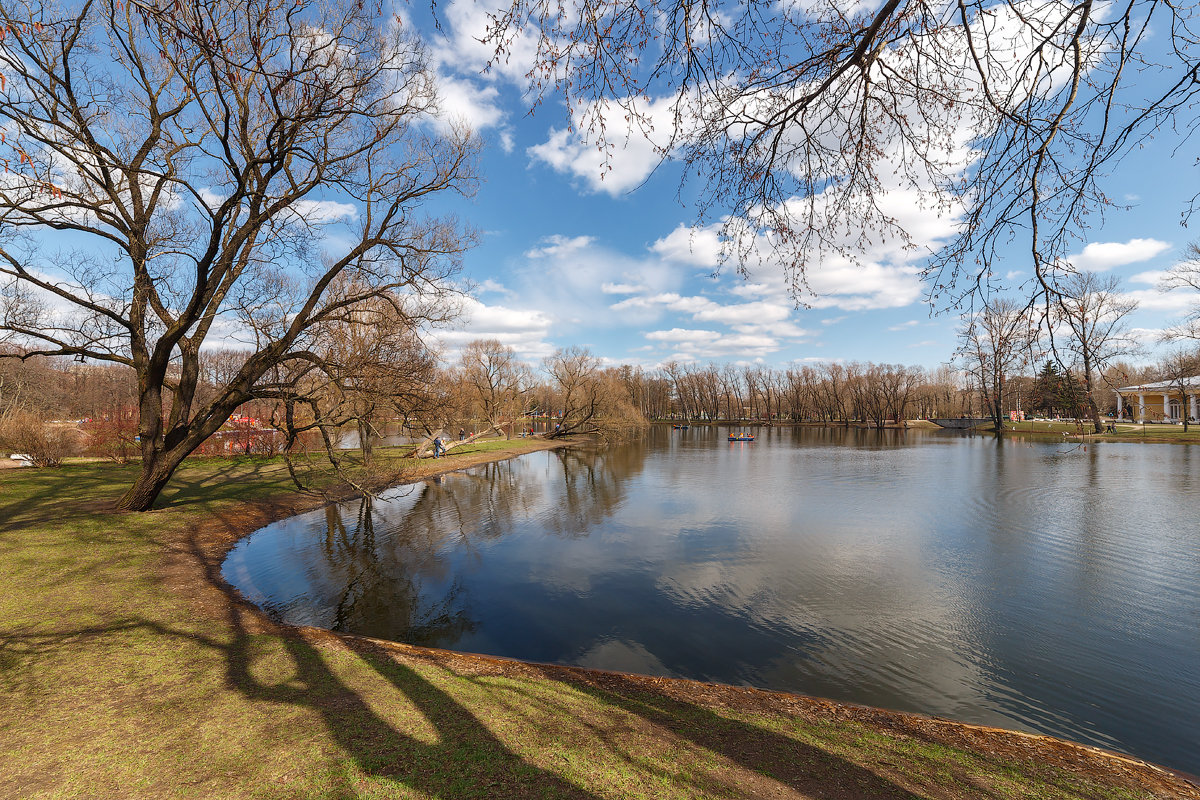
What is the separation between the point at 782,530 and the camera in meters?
13.3

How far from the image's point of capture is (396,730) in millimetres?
3846

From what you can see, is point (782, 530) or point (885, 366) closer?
point (782, 530)

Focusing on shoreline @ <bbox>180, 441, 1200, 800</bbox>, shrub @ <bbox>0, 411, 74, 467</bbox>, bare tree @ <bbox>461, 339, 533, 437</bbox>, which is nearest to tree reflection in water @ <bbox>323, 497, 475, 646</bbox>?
shoreline @ <bbox>180, 441, 1200, 800</bbox>

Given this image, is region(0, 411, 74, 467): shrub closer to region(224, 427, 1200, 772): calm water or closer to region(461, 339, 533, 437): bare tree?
region(224, 427, 1200, 772): calm water

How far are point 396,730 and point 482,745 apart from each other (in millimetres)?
740

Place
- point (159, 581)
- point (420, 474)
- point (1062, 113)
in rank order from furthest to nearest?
point (420, 474)
point (159, 581)
point (1062, 113)

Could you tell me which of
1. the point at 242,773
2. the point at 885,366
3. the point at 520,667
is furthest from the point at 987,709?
the point at 885,366

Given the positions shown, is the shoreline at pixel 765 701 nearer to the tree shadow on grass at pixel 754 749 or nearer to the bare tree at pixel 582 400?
the tree shadow on grass at pixel 754 749

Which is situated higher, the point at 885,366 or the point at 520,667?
the point at 885,366

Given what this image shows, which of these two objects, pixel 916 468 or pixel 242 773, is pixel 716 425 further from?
pixel 242 773

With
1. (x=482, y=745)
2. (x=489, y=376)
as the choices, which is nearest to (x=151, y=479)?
(x=482, y=745)

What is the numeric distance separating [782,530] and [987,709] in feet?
25.9

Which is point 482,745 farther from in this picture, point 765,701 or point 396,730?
point 765,701

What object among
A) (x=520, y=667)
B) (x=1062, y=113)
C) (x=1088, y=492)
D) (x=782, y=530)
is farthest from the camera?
(x=1088, y=492)
